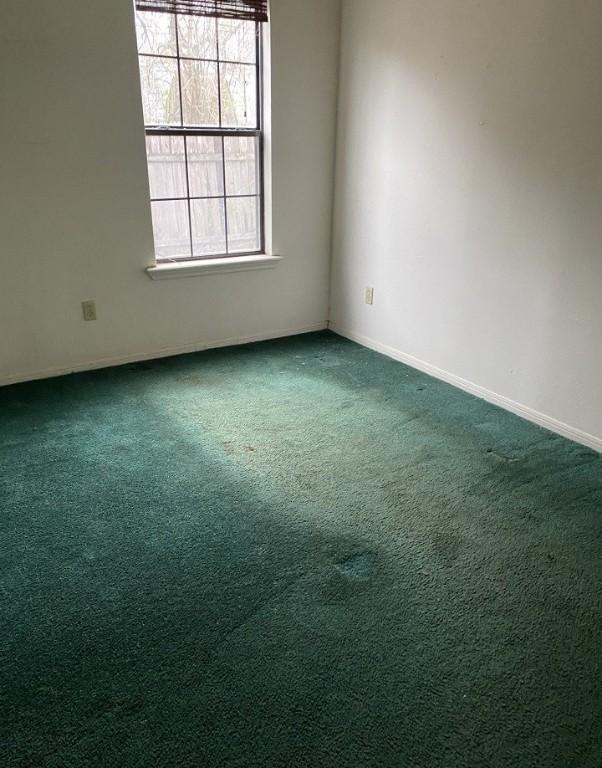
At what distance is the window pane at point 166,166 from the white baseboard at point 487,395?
1.47 m

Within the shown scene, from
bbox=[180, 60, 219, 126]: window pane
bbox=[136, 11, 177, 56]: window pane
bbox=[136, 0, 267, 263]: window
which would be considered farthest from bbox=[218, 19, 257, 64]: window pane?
bbox=[136, 11, 177, 56]: window pane

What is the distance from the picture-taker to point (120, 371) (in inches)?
134

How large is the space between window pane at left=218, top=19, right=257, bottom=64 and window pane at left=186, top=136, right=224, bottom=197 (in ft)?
1.48

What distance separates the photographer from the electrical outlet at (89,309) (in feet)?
10.8

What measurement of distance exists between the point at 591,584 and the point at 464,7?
2.60m

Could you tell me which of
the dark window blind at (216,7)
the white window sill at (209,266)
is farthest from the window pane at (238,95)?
the white window sill at (209,266)

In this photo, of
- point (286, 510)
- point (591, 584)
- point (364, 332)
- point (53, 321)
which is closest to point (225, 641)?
point (286, 510)

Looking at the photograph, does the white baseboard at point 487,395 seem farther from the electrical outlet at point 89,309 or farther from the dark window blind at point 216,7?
the dark window blind at point 216,7

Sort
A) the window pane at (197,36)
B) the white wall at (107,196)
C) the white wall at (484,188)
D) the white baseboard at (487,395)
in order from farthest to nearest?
the window pane at (197,36) < the white wall at (107,196) < the white baseboard at (487,395) < the white wall at (484,188)

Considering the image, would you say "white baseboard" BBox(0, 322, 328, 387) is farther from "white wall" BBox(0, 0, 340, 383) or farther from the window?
the window

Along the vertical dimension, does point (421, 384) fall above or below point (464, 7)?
below

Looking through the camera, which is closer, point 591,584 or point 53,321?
point 591,584

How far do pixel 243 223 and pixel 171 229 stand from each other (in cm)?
48

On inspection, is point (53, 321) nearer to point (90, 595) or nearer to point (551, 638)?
point (90, 595)
